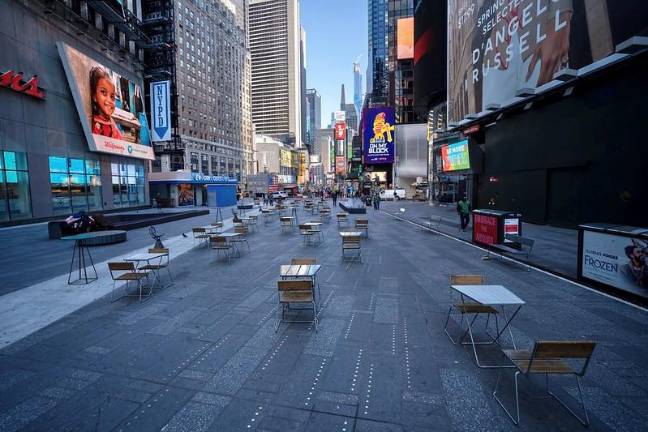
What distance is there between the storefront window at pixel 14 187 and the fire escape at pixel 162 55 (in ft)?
133

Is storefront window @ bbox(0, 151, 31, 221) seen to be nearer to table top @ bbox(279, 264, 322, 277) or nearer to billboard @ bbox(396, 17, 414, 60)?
table top @ bbox(279, 264, 322, 277)

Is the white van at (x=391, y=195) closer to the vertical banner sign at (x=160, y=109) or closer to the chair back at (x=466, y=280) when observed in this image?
the vertical banner sign at (x=160, y=109)

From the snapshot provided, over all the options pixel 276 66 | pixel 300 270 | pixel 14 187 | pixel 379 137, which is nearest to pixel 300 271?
pixel 300 270

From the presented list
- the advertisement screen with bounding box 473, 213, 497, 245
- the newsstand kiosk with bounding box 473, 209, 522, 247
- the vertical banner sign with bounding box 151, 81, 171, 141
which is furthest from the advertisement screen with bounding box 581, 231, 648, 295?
the vertical banner sign with bounding box 151, 81, 171, 141

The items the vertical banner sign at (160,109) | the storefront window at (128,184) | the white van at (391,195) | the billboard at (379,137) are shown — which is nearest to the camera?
the storefront window at (128,184)

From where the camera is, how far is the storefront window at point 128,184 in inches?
1398

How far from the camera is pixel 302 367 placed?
4.55m

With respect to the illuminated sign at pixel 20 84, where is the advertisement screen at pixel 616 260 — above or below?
below

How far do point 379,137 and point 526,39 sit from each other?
42016 mm

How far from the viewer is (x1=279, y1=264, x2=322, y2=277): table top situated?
6.84 m

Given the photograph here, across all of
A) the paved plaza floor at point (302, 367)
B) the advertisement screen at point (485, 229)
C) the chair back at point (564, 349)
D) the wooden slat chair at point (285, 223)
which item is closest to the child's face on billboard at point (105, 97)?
the wooden slat chair at point (285, 223)

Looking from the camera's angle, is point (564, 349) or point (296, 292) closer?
point (564, 349)

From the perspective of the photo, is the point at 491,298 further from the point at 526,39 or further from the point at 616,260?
the point at 526,39

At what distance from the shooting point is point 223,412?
3.64 meters
